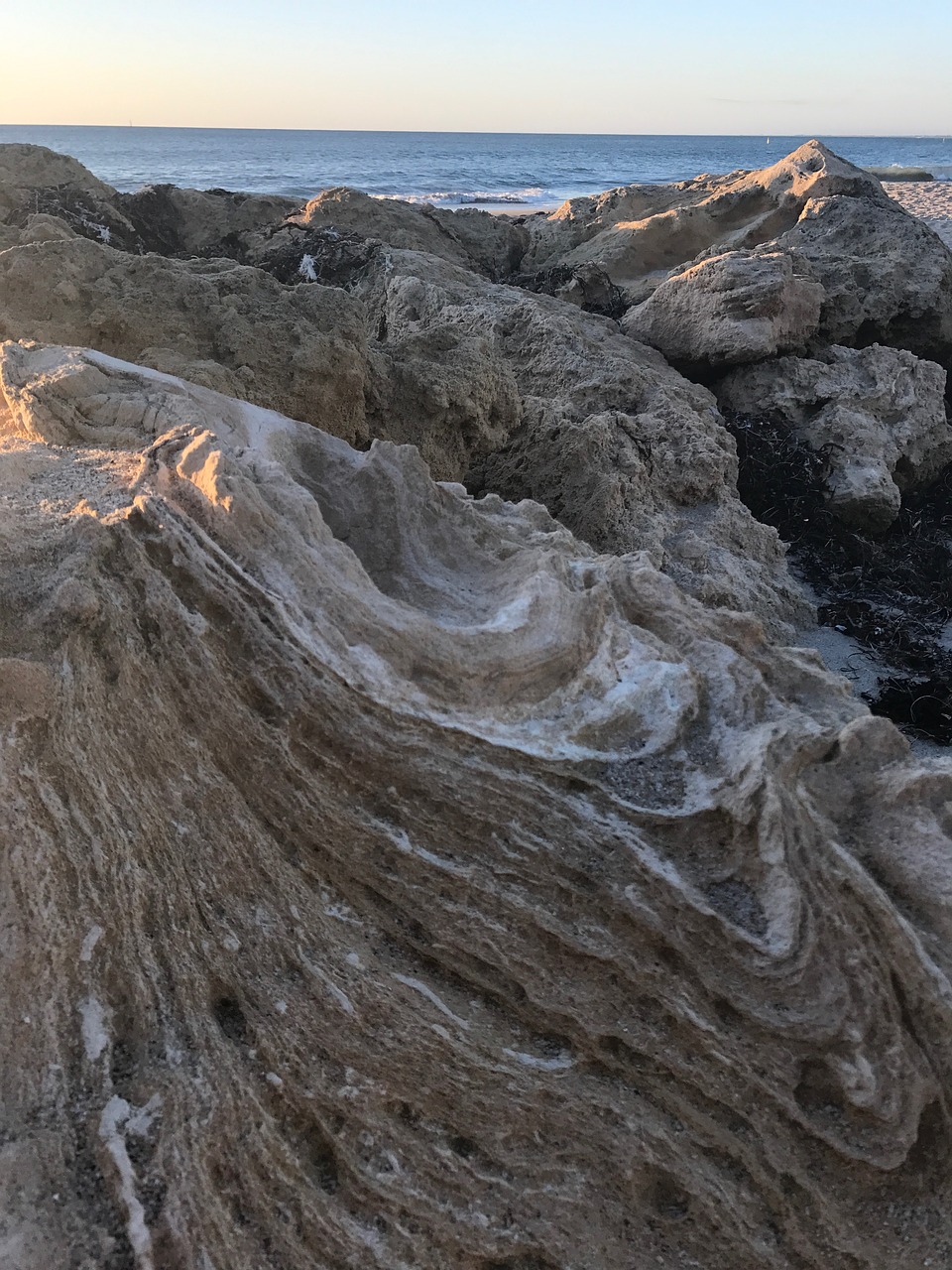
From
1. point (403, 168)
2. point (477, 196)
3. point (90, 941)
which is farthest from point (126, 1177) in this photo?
point (403, 168)

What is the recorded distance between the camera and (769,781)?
2.42 meters

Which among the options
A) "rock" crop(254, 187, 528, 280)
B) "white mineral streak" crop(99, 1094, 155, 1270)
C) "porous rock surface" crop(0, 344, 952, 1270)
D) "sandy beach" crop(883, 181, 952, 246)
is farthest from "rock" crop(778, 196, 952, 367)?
"sandy beach" crop(883, 181, 952, 246)

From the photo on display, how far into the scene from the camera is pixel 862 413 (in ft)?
22.0

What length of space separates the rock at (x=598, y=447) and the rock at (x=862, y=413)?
1085 millimetres

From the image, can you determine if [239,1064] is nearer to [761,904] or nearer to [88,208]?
[761,904]

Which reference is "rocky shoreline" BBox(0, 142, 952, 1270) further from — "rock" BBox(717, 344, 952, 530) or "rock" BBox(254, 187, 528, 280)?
"rock" BBox(254, 187, 528, 280)

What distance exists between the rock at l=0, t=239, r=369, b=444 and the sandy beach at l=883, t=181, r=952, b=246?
1506 cm

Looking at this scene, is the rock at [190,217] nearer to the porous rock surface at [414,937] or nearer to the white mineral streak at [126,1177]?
the porous rock surface at [414,937]

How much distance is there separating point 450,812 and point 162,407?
6.48 feet

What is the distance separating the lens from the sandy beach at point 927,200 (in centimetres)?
1757

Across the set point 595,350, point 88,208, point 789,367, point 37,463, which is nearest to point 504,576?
point 37,463

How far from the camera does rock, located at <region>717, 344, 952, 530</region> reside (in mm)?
6469

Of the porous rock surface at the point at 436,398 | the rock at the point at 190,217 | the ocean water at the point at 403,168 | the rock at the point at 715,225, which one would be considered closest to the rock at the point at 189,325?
the porous rock surface at the point at 436,398

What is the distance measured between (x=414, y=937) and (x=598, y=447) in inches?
129
